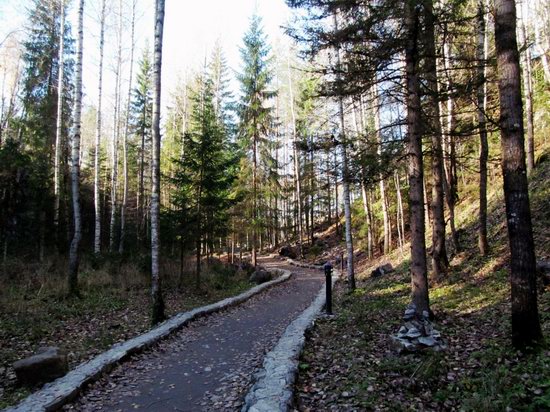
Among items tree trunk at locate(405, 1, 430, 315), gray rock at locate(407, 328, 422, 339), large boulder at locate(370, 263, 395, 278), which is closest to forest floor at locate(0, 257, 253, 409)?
gray rock at locate(407, 328, 422, 339)

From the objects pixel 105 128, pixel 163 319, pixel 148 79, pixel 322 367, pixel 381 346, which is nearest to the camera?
pixel 322 367

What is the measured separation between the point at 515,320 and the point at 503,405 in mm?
1619

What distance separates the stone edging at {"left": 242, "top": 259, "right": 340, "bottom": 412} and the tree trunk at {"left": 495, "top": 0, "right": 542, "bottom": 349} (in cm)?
303

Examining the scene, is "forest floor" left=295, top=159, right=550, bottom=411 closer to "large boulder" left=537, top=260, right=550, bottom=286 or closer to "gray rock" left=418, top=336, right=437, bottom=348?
"gray rock" left=418, top=336, right=437, bottom=348

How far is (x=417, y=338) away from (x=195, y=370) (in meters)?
3.58

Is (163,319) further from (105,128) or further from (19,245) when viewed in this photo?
(105,128)

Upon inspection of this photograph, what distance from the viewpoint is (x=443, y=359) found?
512 centimetres

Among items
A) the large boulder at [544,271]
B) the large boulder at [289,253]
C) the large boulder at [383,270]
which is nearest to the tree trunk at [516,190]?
the large boulder at [544,271]

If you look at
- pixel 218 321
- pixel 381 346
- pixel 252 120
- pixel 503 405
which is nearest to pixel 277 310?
pixel 218 321

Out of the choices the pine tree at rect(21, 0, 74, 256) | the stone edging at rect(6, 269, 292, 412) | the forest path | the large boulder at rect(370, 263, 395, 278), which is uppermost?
the pine tree at rect(21, 0, 74, 256)

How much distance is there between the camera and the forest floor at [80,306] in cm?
716

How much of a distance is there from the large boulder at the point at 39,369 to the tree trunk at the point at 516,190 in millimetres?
6372

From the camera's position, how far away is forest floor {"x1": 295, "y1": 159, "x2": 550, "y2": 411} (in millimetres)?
4062

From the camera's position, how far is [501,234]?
12133 mm
